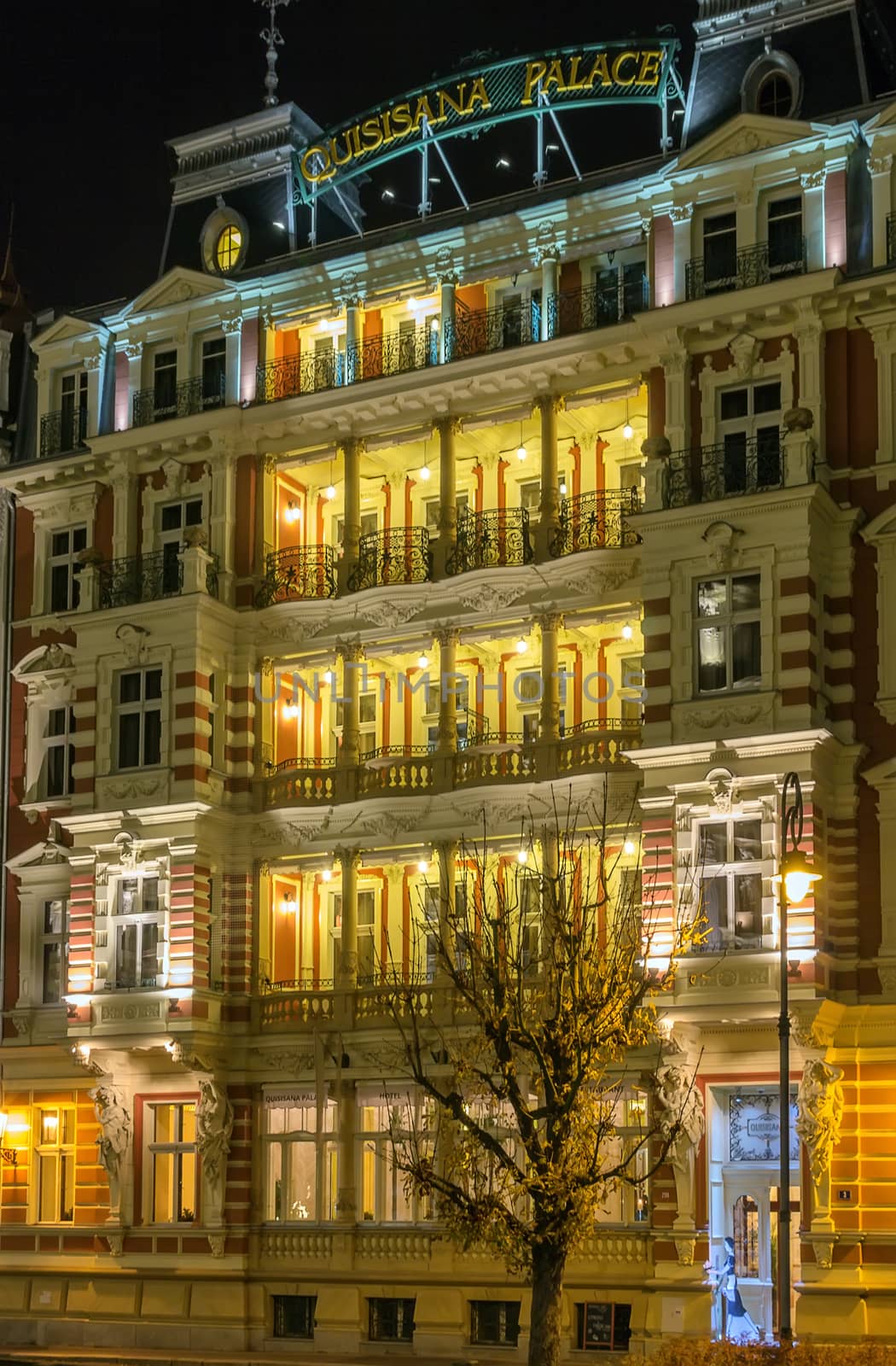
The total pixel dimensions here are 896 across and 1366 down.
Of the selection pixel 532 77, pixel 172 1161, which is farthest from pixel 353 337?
pixel 172 1161

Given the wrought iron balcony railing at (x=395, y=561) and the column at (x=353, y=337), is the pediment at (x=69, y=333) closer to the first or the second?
the column at (x=353, y=337)

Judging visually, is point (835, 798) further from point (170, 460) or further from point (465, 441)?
point (170, 460)

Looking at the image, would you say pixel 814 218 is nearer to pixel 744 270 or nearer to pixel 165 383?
pixel 744 270

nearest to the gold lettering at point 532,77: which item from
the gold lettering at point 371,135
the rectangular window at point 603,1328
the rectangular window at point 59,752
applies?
the gold lettering at point 371,135

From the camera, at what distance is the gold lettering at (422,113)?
48.3m

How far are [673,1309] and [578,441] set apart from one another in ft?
62.8

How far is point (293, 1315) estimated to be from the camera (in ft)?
148

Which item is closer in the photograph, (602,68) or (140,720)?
(602,68)

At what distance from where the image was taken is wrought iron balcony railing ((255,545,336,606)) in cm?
4816

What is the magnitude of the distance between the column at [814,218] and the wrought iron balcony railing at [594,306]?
3.82 metres

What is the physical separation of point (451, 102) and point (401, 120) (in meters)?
1.39

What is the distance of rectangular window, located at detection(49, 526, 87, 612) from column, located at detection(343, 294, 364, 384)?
817cm

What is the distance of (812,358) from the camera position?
4231 centimetres

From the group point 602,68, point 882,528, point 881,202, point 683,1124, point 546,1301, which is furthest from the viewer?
point 602,68
